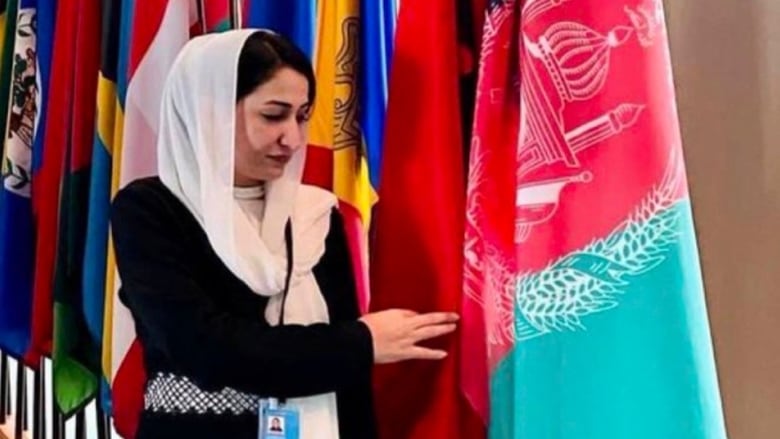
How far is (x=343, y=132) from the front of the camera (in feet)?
4.84

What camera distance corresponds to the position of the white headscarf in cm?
117

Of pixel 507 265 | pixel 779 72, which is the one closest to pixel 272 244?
pixel 507 265

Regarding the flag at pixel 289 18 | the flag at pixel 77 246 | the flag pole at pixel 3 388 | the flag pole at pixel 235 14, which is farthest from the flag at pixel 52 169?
the flag pole at pixel 3 388

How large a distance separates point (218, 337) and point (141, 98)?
725mm

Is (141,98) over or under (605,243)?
over

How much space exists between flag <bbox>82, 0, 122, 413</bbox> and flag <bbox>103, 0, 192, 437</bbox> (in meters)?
0.08

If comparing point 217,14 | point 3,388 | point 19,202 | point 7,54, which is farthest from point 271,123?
point 3,388

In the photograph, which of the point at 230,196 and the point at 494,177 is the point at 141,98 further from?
the point at 494,177

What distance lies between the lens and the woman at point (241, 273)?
3.65ft

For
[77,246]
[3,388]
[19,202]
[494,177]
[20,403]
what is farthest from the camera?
[3,388]

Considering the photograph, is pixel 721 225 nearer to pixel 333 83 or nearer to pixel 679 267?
pixel 679 267

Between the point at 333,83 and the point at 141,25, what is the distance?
415 millimetres

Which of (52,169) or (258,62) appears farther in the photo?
(52,169)

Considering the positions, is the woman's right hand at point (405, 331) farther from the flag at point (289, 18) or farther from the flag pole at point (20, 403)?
the flag pole at point (20, 403)
